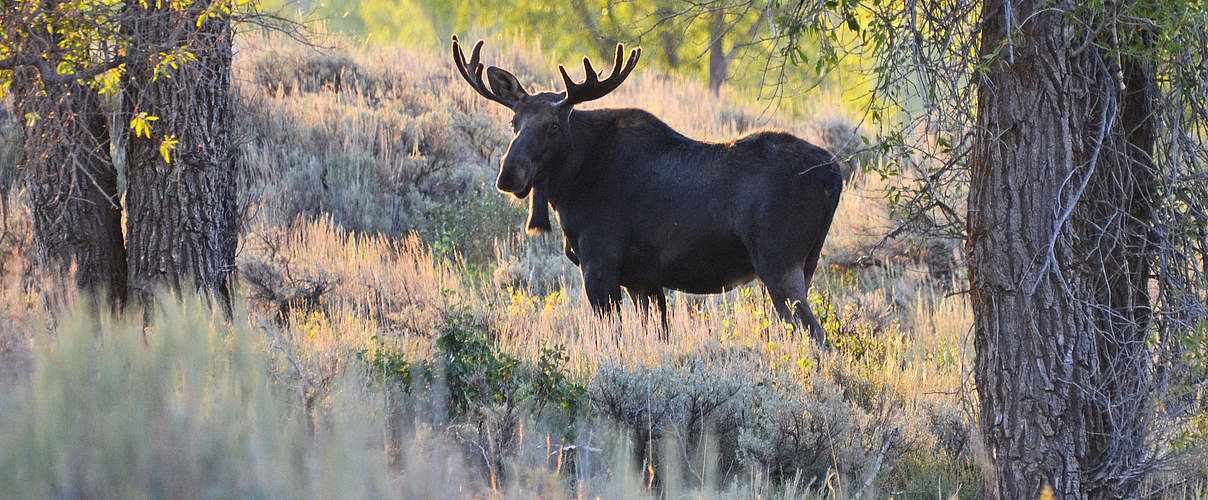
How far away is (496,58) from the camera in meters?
21.4

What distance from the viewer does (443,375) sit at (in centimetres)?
543

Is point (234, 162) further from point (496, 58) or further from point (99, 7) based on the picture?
point (496, 58)

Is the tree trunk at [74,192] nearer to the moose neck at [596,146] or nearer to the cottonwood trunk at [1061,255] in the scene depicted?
the moose neck at [596,146]

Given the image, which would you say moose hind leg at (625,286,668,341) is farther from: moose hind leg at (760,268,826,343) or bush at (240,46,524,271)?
bush at (240,46,524,271)

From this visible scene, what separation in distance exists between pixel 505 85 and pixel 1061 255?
4.58m

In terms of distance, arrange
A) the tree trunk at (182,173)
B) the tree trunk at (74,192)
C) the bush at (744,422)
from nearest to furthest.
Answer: the bush at (744,422)
the tree trunk at (74,192)
the tree trunk at (182,173)

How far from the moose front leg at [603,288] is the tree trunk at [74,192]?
9.95ft

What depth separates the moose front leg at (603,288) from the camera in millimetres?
7660

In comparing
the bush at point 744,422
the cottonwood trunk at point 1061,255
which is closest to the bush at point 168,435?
the bush at point 744,422

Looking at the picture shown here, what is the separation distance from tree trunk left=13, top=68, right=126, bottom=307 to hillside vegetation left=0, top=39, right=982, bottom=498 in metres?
0.29

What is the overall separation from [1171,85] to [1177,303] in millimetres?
853

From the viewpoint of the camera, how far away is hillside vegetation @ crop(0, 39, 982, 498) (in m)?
3.14

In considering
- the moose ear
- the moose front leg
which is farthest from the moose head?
the moose front leg

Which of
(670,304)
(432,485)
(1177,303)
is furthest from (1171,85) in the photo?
(670,304)
